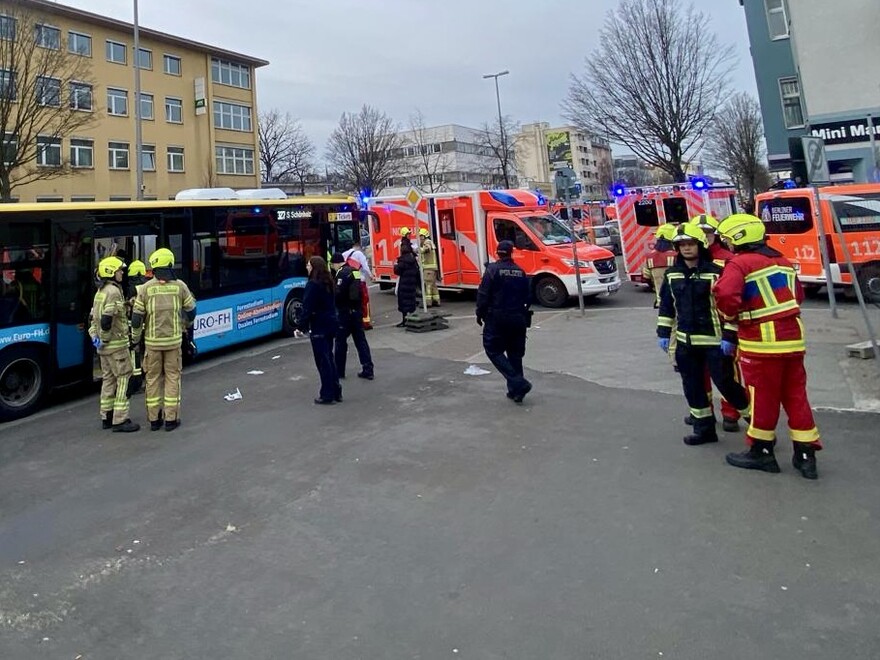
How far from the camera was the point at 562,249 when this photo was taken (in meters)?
15.0

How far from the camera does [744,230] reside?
4.85 meters

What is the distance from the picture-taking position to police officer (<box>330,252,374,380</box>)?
895 centimetres

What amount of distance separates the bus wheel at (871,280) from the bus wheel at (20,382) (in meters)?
14.0

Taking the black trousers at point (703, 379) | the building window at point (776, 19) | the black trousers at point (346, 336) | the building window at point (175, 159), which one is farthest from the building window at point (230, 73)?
the black trousers at point (703, 379)

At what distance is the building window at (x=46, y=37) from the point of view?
21594 millimetres

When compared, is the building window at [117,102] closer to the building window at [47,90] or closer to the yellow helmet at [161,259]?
the building window at [47,90]

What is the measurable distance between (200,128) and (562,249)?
4161cm

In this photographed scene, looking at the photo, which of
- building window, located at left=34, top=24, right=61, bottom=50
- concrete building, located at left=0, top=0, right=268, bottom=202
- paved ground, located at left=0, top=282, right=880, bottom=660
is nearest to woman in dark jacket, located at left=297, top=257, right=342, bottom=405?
paved ground, located at left=0, top=282, right=880, bottom=660

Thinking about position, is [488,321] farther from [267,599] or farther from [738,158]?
[738,158]

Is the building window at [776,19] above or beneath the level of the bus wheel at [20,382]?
above

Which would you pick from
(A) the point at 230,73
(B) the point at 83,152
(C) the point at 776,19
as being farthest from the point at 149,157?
(C) the point at 776,19

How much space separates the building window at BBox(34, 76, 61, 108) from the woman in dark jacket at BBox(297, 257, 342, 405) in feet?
62.3

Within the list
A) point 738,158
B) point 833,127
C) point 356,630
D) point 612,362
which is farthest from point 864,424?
point 738,158

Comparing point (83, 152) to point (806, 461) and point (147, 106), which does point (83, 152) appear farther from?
point (806, 461)
